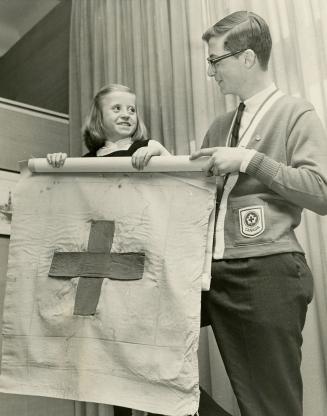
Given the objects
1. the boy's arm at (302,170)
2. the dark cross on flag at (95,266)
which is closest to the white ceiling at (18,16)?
the dark cross on flag at (95,266)

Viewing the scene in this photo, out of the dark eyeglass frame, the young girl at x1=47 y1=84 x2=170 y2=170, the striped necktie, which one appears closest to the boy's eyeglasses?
the dark eyeglass frame

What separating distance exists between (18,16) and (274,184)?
2.58m

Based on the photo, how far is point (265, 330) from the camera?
4.02 ft

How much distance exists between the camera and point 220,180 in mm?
1438

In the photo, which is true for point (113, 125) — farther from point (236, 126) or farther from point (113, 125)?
point (236, 126)

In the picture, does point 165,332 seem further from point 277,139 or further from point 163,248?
point 277,139

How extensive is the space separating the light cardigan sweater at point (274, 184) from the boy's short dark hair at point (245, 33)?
0.14 metres

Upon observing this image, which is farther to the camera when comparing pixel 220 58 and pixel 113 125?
pixel 113 125

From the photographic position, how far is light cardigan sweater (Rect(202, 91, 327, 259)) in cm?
123

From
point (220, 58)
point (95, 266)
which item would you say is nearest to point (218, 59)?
point (220, 58)

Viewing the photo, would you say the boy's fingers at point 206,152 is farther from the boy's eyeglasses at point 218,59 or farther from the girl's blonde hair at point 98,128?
the girl's blonde hair at point 98,128

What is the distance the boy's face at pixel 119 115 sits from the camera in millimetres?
1866

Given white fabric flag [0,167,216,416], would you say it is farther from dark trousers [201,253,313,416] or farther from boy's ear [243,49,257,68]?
boy's ear [243,49,257,68]

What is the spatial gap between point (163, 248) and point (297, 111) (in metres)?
0.47
